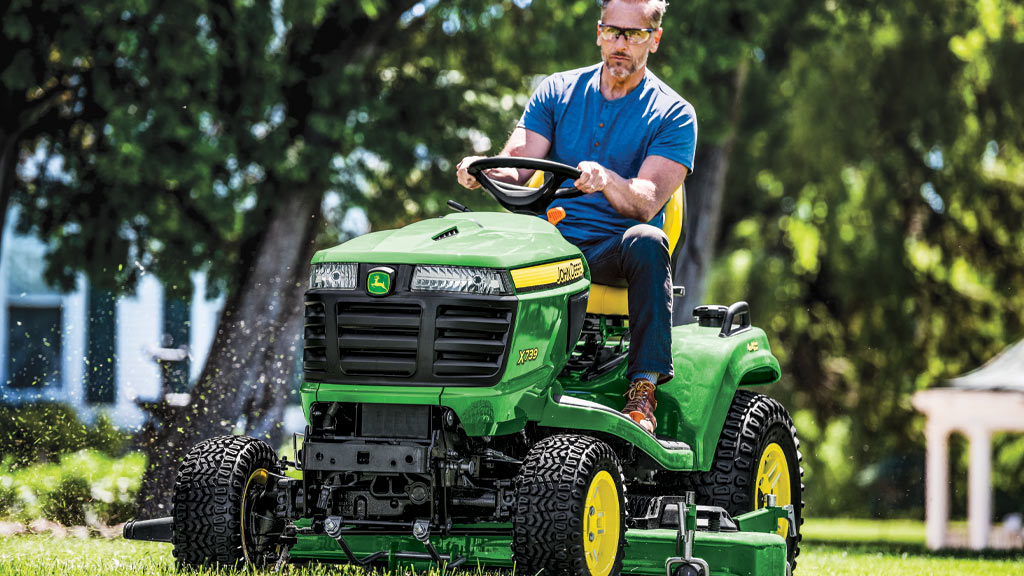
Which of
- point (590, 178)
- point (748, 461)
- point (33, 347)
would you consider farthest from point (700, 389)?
point (33, 347)

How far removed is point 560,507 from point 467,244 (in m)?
0.92

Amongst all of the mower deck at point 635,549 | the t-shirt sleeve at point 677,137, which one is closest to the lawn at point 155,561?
the mower deck at point 635,549

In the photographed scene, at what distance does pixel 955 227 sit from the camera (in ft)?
65.8

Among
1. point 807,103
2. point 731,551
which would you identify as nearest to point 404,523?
point 731,551

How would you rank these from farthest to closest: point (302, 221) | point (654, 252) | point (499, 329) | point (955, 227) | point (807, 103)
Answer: point (955, 227) → point (807, 103) → point (302, 221) → point (654, 252) → point (499, 329)

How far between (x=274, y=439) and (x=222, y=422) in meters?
0.67

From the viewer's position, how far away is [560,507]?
15.0 ft

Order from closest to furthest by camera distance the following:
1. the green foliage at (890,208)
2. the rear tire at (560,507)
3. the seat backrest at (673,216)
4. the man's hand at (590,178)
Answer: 1. the rear tire at (560,507)
2. the man's hand at (590,178)
3. the seat backrest at (673,216)
4. the green foliage at (890,208)

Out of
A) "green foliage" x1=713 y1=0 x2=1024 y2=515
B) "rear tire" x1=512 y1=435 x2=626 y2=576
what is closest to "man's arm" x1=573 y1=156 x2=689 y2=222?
"rear tire" x1=512 y1=435 x2=626 y2=576

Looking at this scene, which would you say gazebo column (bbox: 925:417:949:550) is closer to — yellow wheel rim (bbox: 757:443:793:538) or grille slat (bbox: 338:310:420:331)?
yellow wheel rim (bbox: 757:443:793:538)

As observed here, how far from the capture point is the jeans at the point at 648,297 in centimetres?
531

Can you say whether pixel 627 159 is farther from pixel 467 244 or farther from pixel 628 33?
pixel 467 244

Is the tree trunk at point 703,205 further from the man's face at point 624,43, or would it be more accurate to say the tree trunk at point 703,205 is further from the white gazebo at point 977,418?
the man's face at point 624,43

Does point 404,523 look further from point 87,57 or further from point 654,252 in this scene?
point 87,57
